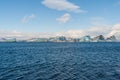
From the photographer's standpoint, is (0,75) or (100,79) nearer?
(100,79)

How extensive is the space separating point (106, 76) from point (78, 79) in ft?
19.8

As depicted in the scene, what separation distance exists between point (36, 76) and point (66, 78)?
6.07 meters

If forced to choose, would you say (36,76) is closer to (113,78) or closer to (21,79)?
(21,79)

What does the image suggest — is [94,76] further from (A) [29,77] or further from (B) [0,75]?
(B) [0,75]

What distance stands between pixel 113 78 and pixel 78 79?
21.8 feet

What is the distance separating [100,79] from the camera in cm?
3456

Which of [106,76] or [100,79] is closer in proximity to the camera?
[100,79]

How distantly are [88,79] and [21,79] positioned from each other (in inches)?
488

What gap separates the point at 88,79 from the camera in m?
34.8

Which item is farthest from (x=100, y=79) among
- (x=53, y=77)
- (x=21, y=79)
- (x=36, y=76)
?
(x=21, y=79)

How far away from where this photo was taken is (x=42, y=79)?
34531 millimetres

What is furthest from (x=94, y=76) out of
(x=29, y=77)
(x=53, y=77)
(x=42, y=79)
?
(x=29, y=77)

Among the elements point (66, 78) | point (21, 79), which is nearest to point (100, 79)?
point (66, 78)

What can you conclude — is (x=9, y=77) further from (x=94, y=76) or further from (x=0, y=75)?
(x=94, y=76)
